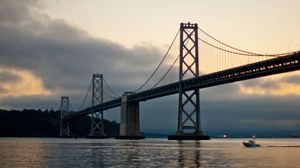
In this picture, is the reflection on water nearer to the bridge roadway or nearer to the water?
the water

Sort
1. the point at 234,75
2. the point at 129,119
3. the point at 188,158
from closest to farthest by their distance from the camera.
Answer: the point at 188,158 < the point at 234,75 < the point at 129,119

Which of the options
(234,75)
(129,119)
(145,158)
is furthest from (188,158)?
(129,119)

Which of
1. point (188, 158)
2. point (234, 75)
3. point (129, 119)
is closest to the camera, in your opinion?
point (188, 158)

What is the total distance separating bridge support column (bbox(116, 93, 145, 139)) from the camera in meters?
118

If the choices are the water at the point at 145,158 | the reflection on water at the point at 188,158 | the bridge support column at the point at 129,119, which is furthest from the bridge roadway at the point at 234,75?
the reflection on water at the point at 188,158

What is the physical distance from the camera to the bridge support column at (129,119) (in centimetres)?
11819

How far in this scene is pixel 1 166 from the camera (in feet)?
120

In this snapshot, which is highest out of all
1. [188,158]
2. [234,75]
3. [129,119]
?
[234,75]

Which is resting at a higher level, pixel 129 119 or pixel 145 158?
pixel 129 119

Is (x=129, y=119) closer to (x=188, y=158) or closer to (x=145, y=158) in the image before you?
(x=145, y=158)

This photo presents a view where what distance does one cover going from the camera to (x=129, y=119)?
119m

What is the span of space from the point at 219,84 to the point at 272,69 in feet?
46.8

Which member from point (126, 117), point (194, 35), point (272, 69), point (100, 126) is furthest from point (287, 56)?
point (100, 126)

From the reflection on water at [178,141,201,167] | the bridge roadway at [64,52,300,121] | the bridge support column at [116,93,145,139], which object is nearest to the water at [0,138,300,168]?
the reflection on water at [178,141,201,167]
